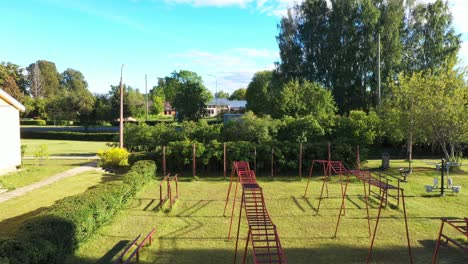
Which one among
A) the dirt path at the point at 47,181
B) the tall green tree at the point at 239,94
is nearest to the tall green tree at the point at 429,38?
the dirt path at the point at 47,181

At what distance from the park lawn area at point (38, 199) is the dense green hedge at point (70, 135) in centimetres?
2604

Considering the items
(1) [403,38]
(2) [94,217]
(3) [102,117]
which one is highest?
(1) [403,38]

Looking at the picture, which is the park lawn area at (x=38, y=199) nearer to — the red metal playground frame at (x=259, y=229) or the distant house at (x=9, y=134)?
the distant house at (x=9, y=134)

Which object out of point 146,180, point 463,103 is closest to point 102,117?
point 146,180

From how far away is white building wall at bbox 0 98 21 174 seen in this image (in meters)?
15.9

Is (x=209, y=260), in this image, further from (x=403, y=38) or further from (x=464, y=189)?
(x=403, y=38)

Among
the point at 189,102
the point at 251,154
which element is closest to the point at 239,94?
the point at 189,102

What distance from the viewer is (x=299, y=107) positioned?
25625 mm

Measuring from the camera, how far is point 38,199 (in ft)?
39.3

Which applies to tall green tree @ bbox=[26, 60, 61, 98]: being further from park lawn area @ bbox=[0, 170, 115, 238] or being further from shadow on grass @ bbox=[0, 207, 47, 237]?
shadow on grass @ bbox=[0, 207, 47, 237]

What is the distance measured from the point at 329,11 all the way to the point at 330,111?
42.2ft

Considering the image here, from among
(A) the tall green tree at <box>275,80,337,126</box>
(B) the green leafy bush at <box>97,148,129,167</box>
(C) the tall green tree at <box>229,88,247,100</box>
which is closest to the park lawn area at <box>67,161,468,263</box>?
(B) the green leafy bush at <box>97,148,129,167</box>

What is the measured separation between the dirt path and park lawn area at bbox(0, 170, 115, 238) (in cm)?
35

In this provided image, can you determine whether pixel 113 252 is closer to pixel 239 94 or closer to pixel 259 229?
pixel 259 229
